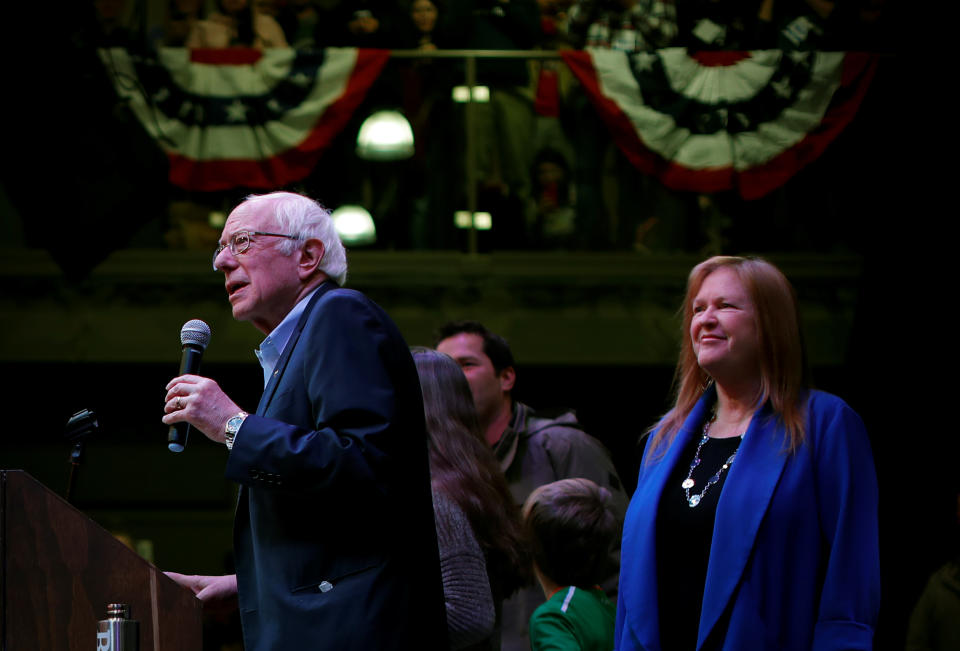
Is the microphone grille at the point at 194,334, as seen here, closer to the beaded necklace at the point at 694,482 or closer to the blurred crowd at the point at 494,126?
the beaded necklace at the point at 694,482

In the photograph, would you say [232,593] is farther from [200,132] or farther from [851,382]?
[851,382]

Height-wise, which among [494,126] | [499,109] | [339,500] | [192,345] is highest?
[499,109]

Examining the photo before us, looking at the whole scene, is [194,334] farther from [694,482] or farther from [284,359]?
[694,482]

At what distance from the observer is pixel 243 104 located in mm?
8609

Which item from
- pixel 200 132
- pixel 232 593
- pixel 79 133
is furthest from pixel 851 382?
pixel 232 593

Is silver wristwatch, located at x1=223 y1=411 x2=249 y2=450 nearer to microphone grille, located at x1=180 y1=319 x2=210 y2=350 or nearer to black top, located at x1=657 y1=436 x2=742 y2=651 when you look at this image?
microphone grille, located at x1=180 y1=319 x2=210 y2=350

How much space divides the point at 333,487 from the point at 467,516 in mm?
840

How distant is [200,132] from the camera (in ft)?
28.1

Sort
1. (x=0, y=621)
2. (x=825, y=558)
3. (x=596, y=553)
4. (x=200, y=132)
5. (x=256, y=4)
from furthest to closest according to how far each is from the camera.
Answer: (x=256, y=4)
(x=200, y=132)
(x=596, y=553)
(x=825, y=558)
(x=0, y=621)

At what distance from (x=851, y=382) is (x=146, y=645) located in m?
7.50

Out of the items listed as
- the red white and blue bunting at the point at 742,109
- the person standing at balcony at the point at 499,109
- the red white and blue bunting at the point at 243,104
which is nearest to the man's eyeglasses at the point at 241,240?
the red white and blue bunting at the point at 243,104

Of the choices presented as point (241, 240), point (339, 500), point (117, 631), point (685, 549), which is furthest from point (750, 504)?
point (117, 631)

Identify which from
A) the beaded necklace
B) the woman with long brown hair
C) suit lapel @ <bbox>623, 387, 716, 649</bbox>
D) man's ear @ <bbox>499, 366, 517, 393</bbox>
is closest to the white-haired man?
the woman with long brown hair

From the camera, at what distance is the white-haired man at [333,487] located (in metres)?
2.28
